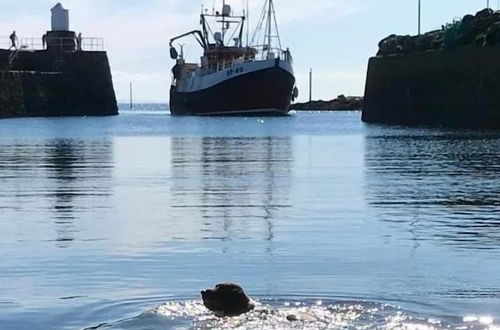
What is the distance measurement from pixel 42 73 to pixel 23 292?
9009 centimetres

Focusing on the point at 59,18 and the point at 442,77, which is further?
the point at 59,18

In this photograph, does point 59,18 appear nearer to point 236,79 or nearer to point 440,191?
point 236,79

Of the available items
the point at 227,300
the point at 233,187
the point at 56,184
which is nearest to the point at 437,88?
the point at 233,187

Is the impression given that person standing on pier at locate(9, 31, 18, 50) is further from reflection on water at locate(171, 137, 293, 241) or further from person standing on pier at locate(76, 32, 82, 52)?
reflection on water at locate(171, 137, 293, 241)

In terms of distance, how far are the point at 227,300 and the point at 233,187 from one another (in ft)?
48.1

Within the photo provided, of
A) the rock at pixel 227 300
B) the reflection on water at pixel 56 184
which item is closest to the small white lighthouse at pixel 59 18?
the reflection on water at pixel 56 184

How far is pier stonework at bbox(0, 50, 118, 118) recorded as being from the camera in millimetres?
99188

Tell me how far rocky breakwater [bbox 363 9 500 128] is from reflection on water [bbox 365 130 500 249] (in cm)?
2463

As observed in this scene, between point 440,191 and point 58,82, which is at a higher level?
point 58,82

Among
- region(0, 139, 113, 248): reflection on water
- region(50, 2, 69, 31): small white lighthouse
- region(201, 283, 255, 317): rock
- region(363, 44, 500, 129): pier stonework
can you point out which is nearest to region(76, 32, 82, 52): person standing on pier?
region(50, 2, 69, 31): small white lighthouse

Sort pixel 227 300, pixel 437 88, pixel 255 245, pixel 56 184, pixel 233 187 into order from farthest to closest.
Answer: pixel 437 88
pixel 56 184
pixel 233 187
pixel 255 245
pixel 227 300

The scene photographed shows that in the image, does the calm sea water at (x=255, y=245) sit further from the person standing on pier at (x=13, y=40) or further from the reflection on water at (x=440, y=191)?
the person standing on pier at (x=13, y=40)

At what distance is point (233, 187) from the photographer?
1014 inches

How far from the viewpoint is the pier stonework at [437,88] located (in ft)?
225
